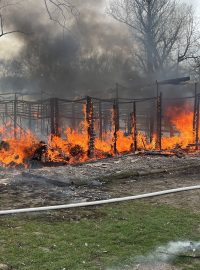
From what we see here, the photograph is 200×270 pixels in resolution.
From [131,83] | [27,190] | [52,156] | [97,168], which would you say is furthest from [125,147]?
[131,83]

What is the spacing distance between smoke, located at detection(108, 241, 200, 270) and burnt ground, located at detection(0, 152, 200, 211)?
6.90 ft

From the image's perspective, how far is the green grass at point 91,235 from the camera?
15.2ft

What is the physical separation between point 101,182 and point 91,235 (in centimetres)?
403

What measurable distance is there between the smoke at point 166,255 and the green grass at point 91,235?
0.42 ft

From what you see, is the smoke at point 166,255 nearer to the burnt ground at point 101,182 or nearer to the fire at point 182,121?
the burnt ground at point 101,182

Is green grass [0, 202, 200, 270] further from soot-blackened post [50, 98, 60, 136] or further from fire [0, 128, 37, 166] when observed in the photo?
soot-blackened post [50, 98, 60, 136]

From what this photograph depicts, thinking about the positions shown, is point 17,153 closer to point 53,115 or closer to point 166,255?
point 53,115

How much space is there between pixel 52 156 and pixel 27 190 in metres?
6.11

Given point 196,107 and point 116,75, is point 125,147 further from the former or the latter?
point 116,75

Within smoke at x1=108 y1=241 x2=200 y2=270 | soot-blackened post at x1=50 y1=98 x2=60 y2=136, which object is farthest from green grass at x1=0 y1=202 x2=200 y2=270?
soot-blackened post at x1=50 y1=98 x2=60 y2=136

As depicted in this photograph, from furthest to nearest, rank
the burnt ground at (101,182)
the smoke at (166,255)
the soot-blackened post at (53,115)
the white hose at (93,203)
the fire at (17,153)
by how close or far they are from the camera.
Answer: the soot-blackened post at (53,115)
the fire at (17,153)
the burnt ground at (101,182)
the white hose at (93,203)
the smoke at (166,255)

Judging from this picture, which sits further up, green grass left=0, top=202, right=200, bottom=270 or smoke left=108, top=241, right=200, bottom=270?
green grass left=0, top=202, right=200, bottom=270

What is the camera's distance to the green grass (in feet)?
15.2

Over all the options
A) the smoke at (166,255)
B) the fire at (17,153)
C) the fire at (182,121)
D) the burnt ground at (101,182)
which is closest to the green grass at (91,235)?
the smoke at (166,255)
